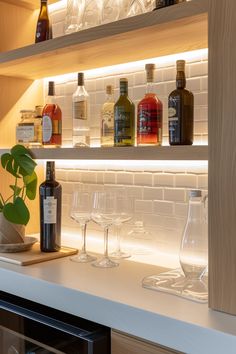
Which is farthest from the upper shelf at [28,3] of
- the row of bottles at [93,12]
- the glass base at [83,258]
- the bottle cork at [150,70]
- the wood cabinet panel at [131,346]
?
the wood cabinet panel at [131,346]

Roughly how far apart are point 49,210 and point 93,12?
0.85 metres

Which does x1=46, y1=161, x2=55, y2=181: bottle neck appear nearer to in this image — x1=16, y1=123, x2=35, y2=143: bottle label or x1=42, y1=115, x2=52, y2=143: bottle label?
x1=42, y1=115, x2=52, y2=143: bottle label

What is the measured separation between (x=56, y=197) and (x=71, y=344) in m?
0.68

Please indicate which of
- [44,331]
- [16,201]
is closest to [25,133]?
[16,201]

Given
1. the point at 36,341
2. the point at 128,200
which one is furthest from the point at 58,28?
the point at 36,341

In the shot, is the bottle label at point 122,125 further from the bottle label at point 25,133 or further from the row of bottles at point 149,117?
the bottle label at point 25,133

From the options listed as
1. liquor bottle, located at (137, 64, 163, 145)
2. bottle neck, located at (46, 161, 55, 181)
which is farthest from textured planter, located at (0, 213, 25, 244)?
liquor bottle, located at (137, 64, 163, 145)

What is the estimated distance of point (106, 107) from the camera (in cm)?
189

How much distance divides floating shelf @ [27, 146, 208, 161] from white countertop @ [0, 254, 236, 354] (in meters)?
0.41

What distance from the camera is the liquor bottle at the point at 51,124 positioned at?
2.04 metres

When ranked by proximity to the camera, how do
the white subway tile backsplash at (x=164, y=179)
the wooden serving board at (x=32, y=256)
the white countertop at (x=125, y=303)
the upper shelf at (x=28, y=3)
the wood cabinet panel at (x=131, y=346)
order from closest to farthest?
the white countertop at (x=125, y=303) < the wood cabinet panel at (x=131, y=346) < the wooden serving board at (x=32, y=256) < the white subway tile backsplash at (x=164, y=179) < the upper shelf at (x=28, y=3)

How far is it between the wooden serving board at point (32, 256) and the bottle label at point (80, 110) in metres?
0.59

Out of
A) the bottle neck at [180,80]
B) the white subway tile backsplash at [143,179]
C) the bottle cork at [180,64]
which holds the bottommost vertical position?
the white subway tile backsplash at [143,179]

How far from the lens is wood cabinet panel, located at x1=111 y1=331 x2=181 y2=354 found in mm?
1252
